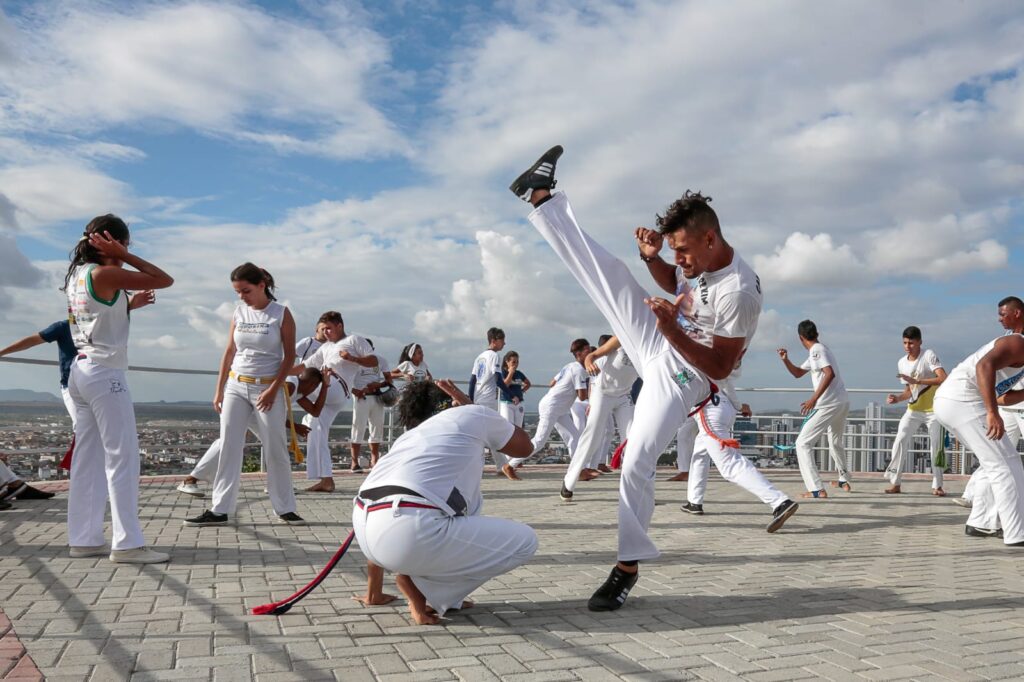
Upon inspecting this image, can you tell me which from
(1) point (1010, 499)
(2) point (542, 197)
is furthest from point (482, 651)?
(1) point (1010, 499)

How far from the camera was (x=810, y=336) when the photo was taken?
1088cm

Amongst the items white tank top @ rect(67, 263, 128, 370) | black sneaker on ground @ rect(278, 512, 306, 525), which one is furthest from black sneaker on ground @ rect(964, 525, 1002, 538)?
white tank top @ rect(67, 263, 128, 370)

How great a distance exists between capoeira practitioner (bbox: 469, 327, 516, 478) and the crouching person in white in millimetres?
8934

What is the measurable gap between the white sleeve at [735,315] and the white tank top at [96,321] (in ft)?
12.7

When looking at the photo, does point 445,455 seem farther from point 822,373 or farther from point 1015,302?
point 822,373

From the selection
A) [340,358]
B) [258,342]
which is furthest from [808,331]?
[258,342]

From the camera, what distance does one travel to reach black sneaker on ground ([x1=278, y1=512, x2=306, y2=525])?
763 centimetres

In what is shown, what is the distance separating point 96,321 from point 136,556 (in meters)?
1.56

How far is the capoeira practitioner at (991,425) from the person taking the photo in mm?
6750

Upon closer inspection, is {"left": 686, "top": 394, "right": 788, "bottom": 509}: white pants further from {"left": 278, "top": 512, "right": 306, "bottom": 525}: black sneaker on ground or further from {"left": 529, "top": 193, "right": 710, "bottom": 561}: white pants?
{"left": 278, "top": 512, "right": 306, "bottom": 525}: black sneaker on ground

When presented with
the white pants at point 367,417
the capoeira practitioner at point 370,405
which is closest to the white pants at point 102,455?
the capoeira practitioner at point 370,405

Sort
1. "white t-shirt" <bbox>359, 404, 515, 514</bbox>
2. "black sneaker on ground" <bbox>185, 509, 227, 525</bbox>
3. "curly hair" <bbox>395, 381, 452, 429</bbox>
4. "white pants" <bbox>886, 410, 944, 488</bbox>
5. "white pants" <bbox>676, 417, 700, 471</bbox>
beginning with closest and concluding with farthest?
"white t-shirt" <bbox>359, 404, 515, 514</bbox>
"curly hair" <bbox>395, 381, 452, 429</bbox>
"black sneaker on ground" <bbox>185, 509, 227, 525</bbox>
"white pants" <bbox>886, 410, 944, 488</bbox>
"white pants" <bbox>676, 417, 700, 471</bbox>

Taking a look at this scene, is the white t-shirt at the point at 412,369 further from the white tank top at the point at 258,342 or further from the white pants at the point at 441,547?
the white pants at the point at 441,547

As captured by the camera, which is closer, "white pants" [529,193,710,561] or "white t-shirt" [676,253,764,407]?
"white t-shirt" [676,253,764,407]
